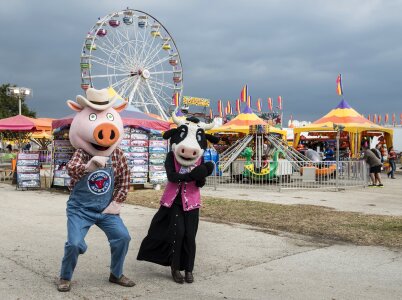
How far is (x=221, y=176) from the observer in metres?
15.1

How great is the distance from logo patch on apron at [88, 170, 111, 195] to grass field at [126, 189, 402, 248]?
381 cm

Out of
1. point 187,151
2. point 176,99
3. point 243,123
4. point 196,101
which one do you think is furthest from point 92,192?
point 196,101

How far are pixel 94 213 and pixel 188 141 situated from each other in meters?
1.16

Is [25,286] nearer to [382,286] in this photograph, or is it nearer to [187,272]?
[187,272]

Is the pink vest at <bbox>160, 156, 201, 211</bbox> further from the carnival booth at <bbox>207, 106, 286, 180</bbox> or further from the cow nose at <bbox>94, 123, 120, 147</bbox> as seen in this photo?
the carnival booth at <bbox>207, 106, 286, 180</bbox>

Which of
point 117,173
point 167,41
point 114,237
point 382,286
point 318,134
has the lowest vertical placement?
point 382,286

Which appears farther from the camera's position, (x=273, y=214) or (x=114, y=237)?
(x=273, y=214)

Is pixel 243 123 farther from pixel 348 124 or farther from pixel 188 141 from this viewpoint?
pixel 188 141

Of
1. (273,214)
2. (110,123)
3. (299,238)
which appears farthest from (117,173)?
(273,214)

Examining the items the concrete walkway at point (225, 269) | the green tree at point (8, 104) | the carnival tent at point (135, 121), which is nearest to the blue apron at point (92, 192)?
the concrete walkway at point (225, 269)

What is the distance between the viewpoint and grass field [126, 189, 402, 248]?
6660 millimetres

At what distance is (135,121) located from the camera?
1227cm

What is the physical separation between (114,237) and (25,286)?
95 centimetres

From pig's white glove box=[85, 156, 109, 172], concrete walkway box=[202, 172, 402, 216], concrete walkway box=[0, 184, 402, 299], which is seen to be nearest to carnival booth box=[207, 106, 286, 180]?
concrete walkway box=[202, 172, 402, 216]
